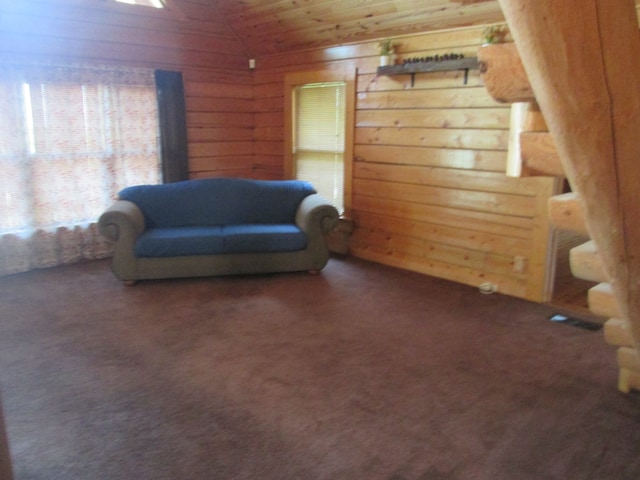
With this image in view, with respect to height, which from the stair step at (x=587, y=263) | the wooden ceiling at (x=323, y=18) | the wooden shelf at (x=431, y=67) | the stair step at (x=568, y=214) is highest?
the wooden ceiling at (x=323, y=18)

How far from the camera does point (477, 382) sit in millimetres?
2701

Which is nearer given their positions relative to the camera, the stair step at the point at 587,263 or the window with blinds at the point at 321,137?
the stair step at the point at 587,263

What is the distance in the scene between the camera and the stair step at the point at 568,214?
1595 mm

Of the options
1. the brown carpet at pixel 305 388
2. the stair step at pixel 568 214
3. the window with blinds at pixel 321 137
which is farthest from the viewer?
the window with blinds at pixel 321 137

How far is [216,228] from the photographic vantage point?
4.57m

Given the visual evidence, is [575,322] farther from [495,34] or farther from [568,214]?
[568,214]

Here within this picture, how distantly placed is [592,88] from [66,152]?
4.69m

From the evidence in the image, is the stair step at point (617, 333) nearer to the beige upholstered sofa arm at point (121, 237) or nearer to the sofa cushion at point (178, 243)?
the sofa cushion at point (178, 243)

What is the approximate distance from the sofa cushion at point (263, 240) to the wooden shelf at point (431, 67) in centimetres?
158

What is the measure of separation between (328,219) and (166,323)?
1674 mm

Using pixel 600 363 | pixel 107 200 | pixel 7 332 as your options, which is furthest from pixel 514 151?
pixel 107 200

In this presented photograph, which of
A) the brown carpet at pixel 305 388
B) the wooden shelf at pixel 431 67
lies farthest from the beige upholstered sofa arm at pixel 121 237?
the wooden shelf at pixel 431 67

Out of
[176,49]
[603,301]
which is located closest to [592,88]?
[603,301]

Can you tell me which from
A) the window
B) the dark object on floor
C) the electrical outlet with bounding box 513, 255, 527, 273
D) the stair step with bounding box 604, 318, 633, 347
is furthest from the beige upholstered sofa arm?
the stair step with bounding box 604, 318, 633, 347
